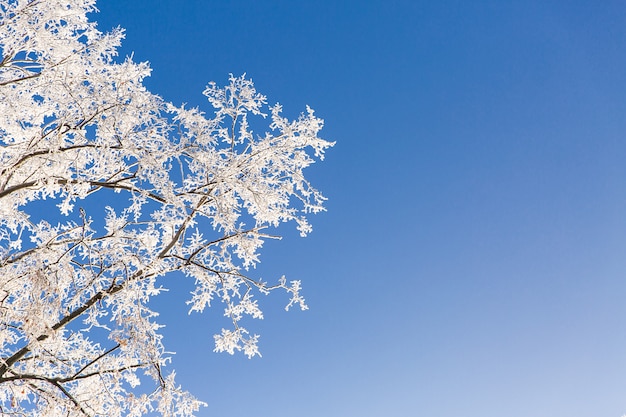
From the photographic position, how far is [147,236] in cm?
681

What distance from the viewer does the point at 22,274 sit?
5453mm

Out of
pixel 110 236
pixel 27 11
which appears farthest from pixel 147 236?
pixel 27 11

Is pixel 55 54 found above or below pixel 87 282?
above

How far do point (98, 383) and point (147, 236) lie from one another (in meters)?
1.77

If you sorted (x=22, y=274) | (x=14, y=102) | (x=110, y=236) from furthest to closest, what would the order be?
(x=14, y=102) < (x=110, y=236) < (x=22, y=274)

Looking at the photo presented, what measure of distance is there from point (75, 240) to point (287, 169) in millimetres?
2270

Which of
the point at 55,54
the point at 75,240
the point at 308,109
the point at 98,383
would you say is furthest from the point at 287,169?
the point at 98,383

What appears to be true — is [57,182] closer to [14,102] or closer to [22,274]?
[22,274]

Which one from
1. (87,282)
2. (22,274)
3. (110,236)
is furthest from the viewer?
(110,236)

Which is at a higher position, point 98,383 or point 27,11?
point 27,11

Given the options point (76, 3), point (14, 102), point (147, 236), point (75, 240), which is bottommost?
point (75, 240)

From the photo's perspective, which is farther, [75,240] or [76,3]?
[76,3]

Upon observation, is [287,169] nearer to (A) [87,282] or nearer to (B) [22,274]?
(A) [87,282]

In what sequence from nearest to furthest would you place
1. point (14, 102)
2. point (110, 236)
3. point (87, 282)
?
1. point (87, 282)
2. point (110, 236)
3. point (14, 102)
